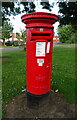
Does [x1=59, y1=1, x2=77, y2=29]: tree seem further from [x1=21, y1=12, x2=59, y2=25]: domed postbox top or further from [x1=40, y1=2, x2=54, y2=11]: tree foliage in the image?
[x1=21, y1=12, x2=59, y2=25]: domed postbox top

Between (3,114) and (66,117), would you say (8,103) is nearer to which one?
(3,114)

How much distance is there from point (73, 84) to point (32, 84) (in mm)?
2075

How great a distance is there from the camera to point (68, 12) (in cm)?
777

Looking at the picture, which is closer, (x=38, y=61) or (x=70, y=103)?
(x=38, y=61)

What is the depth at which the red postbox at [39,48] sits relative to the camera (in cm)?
245

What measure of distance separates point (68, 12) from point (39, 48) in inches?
246

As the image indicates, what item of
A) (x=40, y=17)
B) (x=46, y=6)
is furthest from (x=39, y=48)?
(x=46, y=6)

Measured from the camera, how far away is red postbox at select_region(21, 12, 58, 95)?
8.04 ft

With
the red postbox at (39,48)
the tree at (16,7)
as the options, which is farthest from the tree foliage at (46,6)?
the red postbox at (39,48)

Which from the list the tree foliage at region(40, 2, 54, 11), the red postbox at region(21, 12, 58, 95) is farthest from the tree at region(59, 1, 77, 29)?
the red postbox at region(21, 12, 58, 95)

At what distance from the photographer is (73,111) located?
2811 mm

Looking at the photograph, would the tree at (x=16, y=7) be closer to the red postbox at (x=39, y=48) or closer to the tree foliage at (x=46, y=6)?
the tree foliage at (x=46, y=6)

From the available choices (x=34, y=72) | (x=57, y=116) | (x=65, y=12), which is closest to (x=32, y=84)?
(x=34, y=72)

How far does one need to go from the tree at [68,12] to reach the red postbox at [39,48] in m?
5.36
